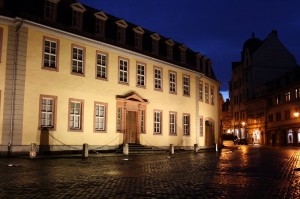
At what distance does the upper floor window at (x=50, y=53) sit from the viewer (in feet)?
77.0

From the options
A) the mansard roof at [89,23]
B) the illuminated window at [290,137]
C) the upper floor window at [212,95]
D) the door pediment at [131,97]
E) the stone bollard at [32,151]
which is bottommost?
the stone bollard at [32,151]

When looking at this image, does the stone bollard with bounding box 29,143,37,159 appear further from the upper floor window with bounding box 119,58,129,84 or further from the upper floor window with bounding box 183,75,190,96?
the upper floor window with bounding box 183,75,190,96

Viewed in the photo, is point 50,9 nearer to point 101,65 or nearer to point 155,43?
point 101,65

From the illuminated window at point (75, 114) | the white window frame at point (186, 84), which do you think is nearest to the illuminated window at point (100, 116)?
the illuminated window at point (75, 114)

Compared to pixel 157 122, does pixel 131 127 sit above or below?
below

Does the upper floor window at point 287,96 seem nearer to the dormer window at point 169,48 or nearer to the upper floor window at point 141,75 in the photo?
the dormer window at point 169,48

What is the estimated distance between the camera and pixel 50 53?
23.8 meters

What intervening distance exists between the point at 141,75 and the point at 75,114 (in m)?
7.25

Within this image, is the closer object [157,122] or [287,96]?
[157,122]

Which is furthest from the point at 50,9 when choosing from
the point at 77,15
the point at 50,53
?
the point at 50,53

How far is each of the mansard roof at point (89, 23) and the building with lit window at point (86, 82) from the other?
65 mm

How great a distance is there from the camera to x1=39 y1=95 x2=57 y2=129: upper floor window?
23.0m

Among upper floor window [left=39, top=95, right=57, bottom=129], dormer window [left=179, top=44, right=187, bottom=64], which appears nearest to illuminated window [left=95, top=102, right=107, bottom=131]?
upper floor window [left=39, top=95, right=57, bottom=129]

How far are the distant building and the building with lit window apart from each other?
1308 inches
